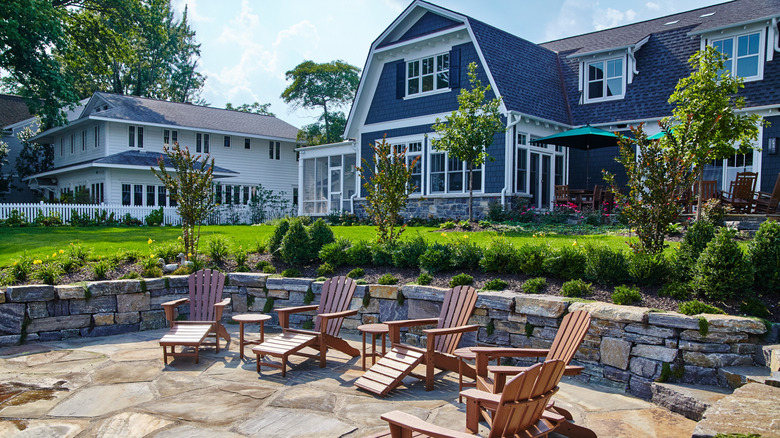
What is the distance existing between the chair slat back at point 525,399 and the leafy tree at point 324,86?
105 ft

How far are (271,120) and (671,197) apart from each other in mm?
26383

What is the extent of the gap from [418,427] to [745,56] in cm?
1490

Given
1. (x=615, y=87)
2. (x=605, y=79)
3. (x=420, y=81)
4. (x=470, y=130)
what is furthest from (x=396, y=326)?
(x=605, y=79)

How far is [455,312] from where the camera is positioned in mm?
5387

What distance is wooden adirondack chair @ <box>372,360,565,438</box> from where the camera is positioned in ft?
9.25

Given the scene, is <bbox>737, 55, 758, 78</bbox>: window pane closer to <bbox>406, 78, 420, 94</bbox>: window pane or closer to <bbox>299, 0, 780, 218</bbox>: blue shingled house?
<bbox>299, 0, 780, 218</bbox>: blue shingled house

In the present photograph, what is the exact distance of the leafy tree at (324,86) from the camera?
34.7 meters

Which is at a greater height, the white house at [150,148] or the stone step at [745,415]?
the white house at [150,148]

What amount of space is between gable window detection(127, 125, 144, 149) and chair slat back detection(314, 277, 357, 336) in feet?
69.1

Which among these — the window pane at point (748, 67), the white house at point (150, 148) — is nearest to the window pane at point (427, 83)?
the window pane at point (748, 67)

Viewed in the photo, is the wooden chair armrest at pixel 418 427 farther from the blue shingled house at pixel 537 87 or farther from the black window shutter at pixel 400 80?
the black window shutter at pixel 400 80

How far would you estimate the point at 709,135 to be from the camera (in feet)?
29.0

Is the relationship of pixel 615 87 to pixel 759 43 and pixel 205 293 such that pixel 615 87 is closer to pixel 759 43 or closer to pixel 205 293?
pixel 759 43

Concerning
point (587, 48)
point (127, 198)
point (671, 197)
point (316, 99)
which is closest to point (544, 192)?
point (587, 48)
